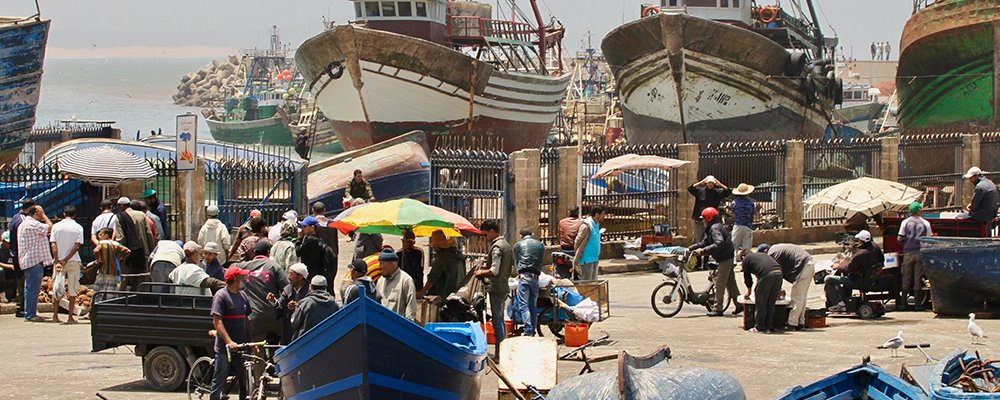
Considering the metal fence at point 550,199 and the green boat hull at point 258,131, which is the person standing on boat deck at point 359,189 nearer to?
the metal fence at point 550,199

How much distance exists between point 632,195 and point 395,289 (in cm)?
1227

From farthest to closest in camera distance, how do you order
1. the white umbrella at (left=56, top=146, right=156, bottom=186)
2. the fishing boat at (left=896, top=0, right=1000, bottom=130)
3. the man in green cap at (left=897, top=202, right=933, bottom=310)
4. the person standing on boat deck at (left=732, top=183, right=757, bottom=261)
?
the fishing boat at (left=896, top=0, right=1000, bottom=130) → the person standing on boat deck at (left=732, top=183, right=757, bottom=261) → the white umbrella at (left=56, top=146, right=156, bottom=186) → the man in green cap at (left=897, top=202, right=933, bottom=310)

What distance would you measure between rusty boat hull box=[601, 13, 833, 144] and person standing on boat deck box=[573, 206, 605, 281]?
71.9 ft

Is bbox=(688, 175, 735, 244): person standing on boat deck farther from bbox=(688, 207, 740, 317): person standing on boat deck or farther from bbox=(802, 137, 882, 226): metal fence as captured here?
bbox=(688, 207, 740, 317): person standing on boat deck

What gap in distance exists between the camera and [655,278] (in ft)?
72.7

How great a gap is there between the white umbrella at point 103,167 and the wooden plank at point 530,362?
31.2ft

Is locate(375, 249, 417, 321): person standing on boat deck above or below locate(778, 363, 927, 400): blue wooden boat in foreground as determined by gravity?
above

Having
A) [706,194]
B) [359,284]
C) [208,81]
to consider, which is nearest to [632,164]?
[706,194]

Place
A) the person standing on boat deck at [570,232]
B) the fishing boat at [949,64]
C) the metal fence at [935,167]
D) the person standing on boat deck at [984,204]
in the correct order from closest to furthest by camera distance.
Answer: the person standing on boat deck at [984,204]
the person standing on boat deck at [570,232]
the metal fence at [935,167]
the fishing boat at [949,64]

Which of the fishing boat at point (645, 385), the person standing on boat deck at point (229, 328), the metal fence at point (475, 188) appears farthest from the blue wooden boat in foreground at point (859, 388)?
the metal fence at point (475, 188)

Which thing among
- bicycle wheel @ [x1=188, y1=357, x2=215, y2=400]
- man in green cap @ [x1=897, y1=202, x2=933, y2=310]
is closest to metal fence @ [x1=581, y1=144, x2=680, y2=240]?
man in green cap @ [x1=897, y1=202, x2=933, y2=310]

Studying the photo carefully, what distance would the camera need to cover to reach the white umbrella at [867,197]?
20.5 meters

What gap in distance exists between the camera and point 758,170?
26328 millimetres

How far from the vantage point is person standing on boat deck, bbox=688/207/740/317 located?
17.1 m
